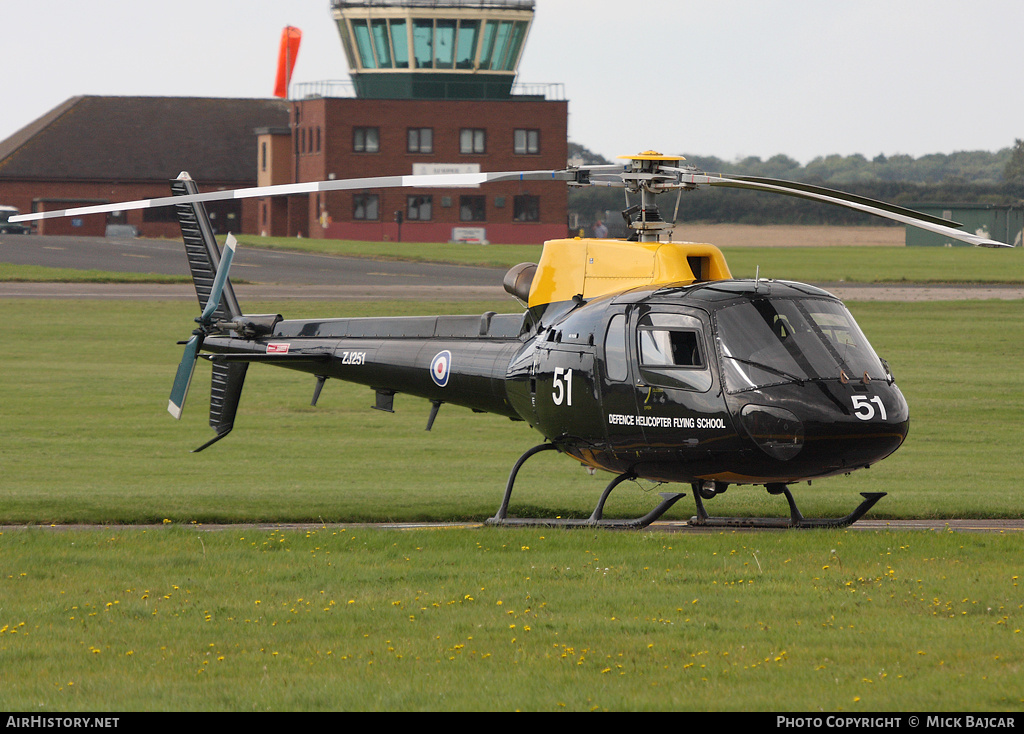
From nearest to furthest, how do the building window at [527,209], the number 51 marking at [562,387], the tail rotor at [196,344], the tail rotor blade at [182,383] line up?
the number 51 marking at [562,387] < the tail rotor at [196,344] < the tail rotor blade at [182,383] < the building window at [527,209]

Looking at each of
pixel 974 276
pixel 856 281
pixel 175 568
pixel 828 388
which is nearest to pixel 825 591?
pixel 828 388

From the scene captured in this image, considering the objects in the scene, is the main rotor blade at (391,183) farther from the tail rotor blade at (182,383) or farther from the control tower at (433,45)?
the control tower at (433,45)

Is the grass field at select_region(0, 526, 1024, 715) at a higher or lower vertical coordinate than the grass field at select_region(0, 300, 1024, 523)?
higher

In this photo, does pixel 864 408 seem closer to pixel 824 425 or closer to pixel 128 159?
pixel 824 425

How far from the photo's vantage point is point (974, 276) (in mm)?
60594

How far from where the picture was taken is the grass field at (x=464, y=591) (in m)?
9.00

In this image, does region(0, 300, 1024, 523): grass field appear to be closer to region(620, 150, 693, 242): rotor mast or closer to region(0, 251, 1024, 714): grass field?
region(0, 251, 1024, 714): grass field

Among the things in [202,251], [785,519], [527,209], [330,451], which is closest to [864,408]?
[785,519]

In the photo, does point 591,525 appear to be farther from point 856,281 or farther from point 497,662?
point 856,281

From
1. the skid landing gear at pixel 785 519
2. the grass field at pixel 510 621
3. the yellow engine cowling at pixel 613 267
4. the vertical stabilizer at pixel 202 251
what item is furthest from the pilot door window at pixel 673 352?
the vertical stabilizer at pixel 202 251

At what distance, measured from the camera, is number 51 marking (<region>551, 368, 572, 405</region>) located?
14.6 meters

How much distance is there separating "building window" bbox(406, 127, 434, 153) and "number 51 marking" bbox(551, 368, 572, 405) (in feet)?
233

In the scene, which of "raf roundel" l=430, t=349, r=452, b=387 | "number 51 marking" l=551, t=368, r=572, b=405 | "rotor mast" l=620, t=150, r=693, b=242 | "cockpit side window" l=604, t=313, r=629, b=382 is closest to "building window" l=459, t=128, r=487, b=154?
"raf roundel" l=430, t=349, r=452, b=387

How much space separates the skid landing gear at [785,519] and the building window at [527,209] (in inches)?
2768
